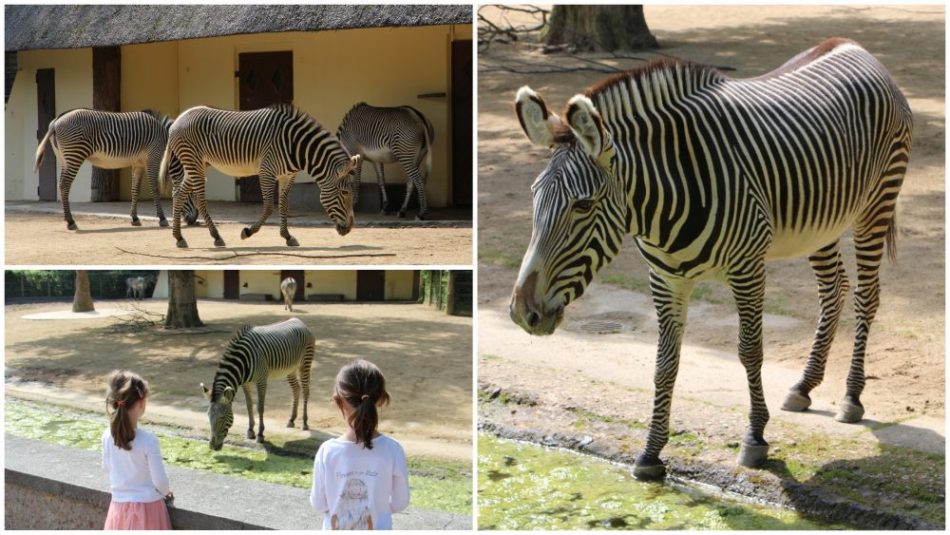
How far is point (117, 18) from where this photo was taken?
10.3 m

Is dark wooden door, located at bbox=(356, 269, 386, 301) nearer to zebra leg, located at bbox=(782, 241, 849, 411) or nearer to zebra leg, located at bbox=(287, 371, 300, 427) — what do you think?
zebra leg, located at bbox=(287, 371, 300, 427)

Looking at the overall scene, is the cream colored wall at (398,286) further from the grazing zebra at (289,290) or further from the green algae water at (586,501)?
the green algae water at (586,501)

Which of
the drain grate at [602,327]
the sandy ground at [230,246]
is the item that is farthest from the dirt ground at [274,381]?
the sandy ground at [230,246]

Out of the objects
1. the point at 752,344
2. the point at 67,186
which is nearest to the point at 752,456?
the point at 752,344

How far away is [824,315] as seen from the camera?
591 centimetres

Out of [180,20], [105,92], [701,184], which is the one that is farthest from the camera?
[105,92]

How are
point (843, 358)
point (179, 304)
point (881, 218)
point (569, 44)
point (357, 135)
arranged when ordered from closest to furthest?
point (881, 218) → point (843, 358) → point (357, 135) → point (179, 304) → point (569, 44)

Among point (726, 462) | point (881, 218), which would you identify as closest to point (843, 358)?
point (881, 218)

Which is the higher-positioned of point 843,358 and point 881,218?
point 881,218

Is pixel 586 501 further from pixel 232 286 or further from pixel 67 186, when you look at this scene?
pixel 232 286

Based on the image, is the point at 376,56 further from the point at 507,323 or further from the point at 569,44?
the point at 569,44

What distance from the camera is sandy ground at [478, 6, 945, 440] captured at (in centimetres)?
599

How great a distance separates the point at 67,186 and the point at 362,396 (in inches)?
261

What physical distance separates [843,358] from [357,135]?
5.94 meters
